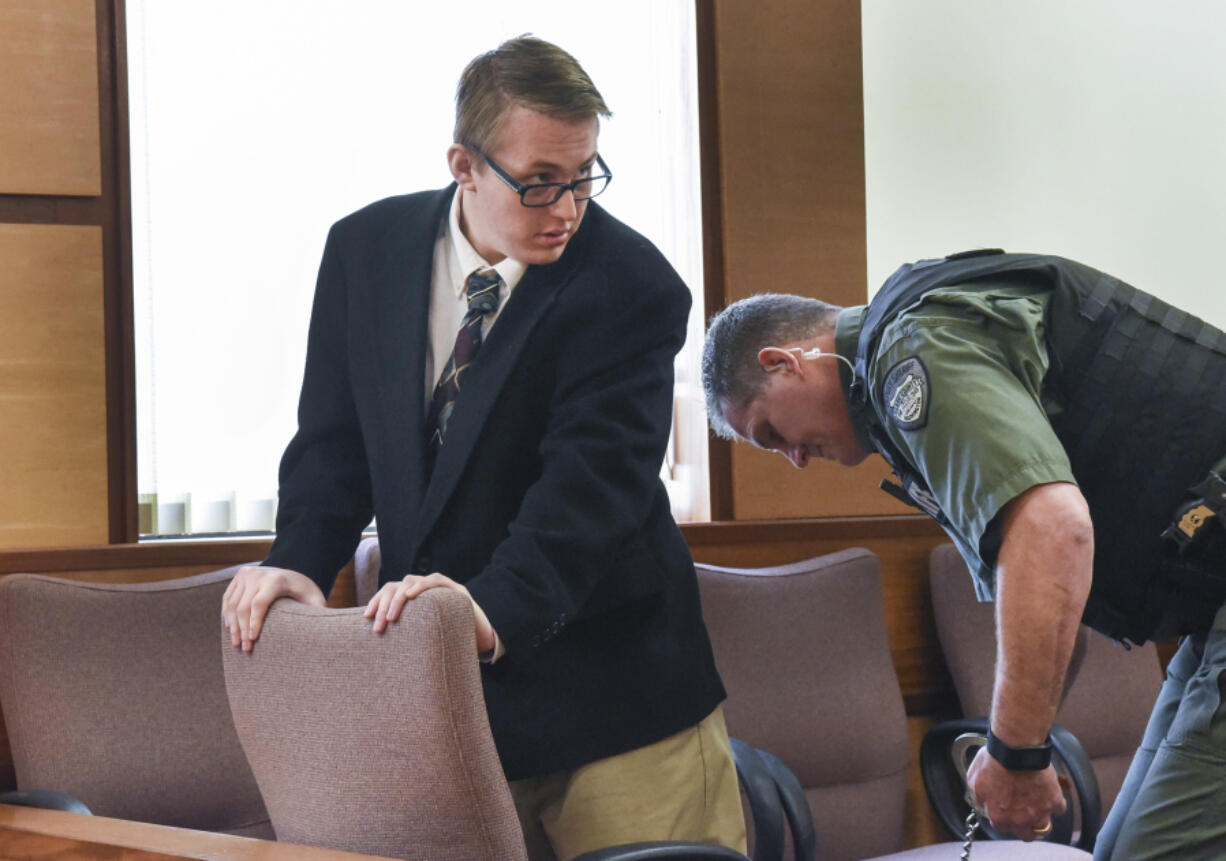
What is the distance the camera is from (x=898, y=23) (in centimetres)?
326

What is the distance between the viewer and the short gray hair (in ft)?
5.82

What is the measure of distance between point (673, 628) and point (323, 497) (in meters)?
0.46

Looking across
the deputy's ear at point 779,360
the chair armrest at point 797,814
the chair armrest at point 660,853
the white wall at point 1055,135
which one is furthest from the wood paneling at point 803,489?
the chair armrest at point 660,853

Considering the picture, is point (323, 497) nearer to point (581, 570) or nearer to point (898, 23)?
point (581, 570)

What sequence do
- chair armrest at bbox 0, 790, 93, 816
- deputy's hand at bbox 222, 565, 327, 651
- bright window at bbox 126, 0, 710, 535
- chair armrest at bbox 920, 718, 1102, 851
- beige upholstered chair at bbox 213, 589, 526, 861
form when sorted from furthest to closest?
bright window at bbox 126, 0, 710, 535 < chair armrest at bbox 920, 718, 1102, 851 < chair armrest at bbox 0, 790, 93, 816 < deputy's hand at bbox 222, 565, 327, 651 < beige upholstered chair at bbox 213, 589, 526, 861

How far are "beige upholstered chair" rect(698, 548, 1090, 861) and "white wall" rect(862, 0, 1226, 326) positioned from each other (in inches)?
38.7

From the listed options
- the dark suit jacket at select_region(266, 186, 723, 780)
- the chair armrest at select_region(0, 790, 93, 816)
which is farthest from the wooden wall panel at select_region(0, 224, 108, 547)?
the dark suit jacket at select_region(266, 186, 723, 780)

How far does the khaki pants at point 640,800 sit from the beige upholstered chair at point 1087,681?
1557mm

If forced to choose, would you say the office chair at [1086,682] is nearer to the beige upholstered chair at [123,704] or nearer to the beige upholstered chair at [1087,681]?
the beige upholstered chair at [1087,681]

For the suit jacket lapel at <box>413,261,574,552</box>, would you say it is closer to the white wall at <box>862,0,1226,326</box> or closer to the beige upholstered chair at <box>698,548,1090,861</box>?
the beige upholstered chair at <box>698,548,1090,861</box>

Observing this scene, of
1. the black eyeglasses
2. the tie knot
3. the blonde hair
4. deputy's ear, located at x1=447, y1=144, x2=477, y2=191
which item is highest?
the blonde hair

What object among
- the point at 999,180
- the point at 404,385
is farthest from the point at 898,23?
the point at 404,385

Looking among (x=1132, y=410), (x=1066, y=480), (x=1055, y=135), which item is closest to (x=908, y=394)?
(x=1066, y=480)

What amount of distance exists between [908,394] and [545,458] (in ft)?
1.51
